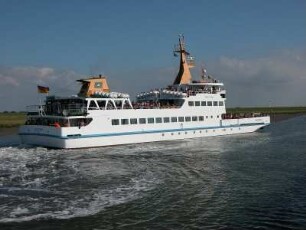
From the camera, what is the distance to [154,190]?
22.2 m

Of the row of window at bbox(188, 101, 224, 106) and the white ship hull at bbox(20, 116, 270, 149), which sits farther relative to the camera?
the row of window at bbox(188, 101, 224, 106)

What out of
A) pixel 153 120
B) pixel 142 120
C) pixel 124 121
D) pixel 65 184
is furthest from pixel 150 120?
pixel 65 184

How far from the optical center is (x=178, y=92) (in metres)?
54.8

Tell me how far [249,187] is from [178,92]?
33541 millimetres

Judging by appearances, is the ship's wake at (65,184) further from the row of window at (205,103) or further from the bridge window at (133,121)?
the row of window at (205,103)

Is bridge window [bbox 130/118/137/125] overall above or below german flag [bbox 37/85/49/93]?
below

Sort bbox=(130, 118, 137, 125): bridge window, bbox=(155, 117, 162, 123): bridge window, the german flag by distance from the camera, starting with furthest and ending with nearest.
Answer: bbox=(155, 117, 162, 123): bridge window < bbox=(130, 118, 137, 125): bridge window < the german flag

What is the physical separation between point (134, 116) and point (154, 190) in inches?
1001

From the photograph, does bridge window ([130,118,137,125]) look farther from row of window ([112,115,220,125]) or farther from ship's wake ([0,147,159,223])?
ship's wake ([0,147,159,223])

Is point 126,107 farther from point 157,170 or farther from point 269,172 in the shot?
point 269,172

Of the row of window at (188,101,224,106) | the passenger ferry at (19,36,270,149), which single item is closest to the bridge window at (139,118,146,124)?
the passenger ferry at (19,36,270,149)

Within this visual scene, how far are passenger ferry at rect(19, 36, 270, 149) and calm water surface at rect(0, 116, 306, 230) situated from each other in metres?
5.01

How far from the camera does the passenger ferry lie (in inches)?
1656

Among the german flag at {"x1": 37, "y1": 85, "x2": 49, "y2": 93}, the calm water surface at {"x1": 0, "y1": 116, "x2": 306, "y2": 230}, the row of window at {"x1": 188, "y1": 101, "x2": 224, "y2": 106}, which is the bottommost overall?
the calm water surface at {"x1": 0, "y1": 116, "x2": 306, "y2": 230}
